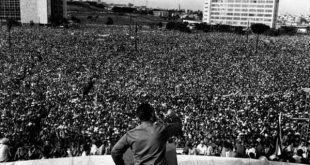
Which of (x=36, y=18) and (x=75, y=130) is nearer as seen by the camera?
(x=75, y=130)

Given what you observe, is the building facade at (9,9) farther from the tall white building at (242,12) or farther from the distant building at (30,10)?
the tall white building at (242,12)

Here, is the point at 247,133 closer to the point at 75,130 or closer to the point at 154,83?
the point at 75,130

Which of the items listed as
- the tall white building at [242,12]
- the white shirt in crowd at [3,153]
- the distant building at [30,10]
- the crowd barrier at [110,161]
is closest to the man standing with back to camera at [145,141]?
the crowd barrier at [110,161]

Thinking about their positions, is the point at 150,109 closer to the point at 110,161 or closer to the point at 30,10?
the point at 110,161

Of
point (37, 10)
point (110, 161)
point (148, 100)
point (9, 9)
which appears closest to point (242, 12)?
point (37, 10)

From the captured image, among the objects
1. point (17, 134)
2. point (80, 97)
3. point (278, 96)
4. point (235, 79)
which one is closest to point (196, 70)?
point (235, 79)
